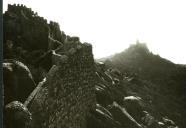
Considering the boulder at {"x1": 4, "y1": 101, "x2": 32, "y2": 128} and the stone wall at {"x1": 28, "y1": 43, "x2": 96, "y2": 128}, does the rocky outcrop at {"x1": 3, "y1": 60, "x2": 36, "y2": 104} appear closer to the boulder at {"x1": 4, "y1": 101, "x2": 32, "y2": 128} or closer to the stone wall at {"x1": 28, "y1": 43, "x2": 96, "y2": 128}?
the stone wall at {"x1": 28, "y1": 43, "x2": 96, "y2": 128}

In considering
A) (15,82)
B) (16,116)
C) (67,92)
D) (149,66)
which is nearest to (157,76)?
(149,66)

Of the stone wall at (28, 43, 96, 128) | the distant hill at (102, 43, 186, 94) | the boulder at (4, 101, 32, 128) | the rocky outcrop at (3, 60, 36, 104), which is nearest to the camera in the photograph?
the boulder at (4, 101, 32, 128)

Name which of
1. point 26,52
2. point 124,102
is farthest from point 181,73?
point 26,52

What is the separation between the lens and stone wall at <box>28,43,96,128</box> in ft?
26.7

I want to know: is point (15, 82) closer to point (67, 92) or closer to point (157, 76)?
point (67, 92)

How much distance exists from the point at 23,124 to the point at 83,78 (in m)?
4.94

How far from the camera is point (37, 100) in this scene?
26.0 ft

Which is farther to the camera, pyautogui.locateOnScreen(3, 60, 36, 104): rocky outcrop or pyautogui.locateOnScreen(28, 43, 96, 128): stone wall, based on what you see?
pyautogui.locateOnScreen(3, 60, 36, 104): rocky outcrop

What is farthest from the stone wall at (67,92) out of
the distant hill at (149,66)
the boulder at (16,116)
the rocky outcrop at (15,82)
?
the distant hill at (149,66)

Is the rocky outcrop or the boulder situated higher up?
the rocky outcrop

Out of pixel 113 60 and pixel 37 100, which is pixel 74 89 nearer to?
pixel 37 100

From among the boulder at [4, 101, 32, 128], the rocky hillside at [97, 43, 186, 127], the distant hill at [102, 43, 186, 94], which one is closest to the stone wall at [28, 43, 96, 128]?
the boulder at [4, 101, 32, 128]

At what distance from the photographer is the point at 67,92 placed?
32.5 feet

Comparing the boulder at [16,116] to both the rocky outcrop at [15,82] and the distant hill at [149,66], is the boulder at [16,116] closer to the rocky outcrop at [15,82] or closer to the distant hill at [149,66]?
the rocky outcrop at [15,82]
